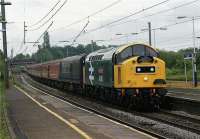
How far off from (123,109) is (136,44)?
3241 millimetres

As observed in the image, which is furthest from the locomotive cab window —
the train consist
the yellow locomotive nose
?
the yellow locomotive nose

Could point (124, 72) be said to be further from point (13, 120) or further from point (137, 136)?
point (137, 136)

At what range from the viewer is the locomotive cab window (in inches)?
986

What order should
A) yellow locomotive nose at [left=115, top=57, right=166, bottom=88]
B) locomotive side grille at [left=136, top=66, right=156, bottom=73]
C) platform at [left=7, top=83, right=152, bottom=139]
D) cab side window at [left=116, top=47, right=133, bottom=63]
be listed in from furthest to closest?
cab side window at [left=116, top=47, right=133, bottom=63]
locomotive side grille at [left=136, top=66, right=156, bottom=73]
yellow locomotive nose at [left=115, top=57, right=166, bottom=88]
platform at [left=7, top=83, right=152, bottom=139]

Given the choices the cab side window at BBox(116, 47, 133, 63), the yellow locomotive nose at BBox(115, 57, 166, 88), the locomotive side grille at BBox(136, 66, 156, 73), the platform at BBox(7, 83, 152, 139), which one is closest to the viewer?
the platform at BBox(7, 83, 152, 139)

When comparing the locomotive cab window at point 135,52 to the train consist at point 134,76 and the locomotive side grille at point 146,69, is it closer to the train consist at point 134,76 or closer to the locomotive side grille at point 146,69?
the train consist at point 134,76

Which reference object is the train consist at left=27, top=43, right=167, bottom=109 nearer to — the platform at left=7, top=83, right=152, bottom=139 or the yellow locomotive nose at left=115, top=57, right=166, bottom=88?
the yellow locomotive nose at left=115, top=57, right=166, bottom=88

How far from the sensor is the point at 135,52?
25250 millimetres

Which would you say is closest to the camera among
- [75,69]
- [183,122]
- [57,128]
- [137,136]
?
[137,136]

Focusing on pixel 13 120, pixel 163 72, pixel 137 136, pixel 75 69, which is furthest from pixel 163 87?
pixel 75 69

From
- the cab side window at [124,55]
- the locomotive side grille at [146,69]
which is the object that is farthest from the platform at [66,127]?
the cab side window at [124,55]

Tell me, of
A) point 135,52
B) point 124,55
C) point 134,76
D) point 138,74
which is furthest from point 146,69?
point 124,55

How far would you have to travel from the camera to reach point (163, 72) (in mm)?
24859

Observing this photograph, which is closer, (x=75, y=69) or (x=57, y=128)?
(x=57, y=128)
